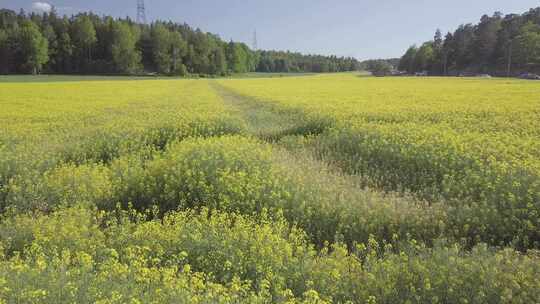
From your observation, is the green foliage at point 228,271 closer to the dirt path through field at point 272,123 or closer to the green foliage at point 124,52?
the dirt path through field at point 272,123

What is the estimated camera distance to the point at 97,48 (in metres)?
98.4

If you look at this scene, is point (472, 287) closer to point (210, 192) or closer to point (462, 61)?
point (210, 192)

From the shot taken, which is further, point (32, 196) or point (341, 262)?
point (32, 196)

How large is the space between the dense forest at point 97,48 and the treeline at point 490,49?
54.2m

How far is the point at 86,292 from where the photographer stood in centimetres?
362

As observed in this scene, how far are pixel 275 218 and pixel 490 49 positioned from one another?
9647 cm

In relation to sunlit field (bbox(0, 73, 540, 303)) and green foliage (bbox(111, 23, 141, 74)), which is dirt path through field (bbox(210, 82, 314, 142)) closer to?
sunlit field (bbox(0, 73, 540, 303))

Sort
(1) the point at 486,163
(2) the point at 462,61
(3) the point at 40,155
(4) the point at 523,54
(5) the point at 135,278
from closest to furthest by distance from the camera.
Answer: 1. (5) the point at 135,278
2. (1) the point at 486,163
3. (3) the point at 40,155
4. (4) the point at 523,54
5. (2) the point at 462,61

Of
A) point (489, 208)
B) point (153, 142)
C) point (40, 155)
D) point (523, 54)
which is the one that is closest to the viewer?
point (489, 208)

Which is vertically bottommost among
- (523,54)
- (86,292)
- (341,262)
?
(341,262)

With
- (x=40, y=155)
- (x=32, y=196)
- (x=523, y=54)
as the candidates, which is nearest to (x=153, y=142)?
(x=40, y=155)

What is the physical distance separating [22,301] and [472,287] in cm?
427

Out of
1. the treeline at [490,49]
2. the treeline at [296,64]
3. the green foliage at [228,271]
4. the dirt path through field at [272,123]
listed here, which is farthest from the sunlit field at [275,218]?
the treeline at [296,64]

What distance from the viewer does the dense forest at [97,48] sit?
3344 inches
